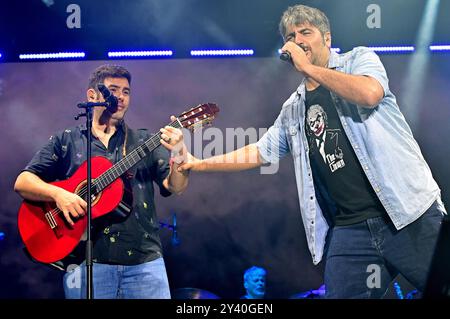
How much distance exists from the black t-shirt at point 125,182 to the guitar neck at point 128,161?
0.15 ft

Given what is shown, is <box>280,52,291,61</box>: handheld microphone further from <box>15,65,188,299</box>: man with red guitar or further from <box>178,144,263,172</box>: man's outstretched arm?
<box>15,65,188,299</box>: man with red guitar

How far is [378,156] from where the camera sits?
3439 millimetres

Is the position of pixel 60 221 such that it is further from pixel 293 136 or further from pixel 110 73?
pixel 293 136

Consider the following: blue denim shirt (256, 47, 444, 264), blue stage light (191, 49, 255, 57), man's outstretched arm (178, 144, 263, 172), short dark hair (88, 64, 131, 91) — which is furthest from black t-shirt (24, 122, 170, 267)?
blue stage light (191, 49, 255, 57)

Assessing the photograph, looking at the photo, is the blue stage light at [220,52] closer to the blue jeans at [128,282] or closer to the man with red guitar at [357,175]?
the man with red guitar at [357,175]

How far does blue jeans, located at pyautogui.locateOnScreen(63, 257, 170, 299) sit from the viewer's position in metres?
3.79

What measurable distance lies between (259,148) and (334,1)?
1895mm

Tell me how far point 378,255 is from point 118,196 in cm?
170

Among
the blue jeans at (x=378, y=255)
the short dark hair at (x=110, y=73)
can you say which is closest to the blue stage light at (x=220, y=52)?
the short dark hair at (x=110, y=73)

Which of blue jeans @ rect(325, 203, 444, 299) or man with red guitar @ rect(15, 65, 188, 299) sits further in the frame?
man with red guitar @ rect(15, 65, 188, 299)

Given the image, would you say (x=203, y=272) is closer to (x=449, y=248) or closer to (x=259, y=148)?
(x=259, y=148)

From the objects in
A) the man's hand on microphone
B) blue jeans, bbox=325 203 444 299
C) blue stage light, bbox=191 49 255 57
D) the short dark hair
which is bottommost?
blue jeans, bbox=325 203 444 299
